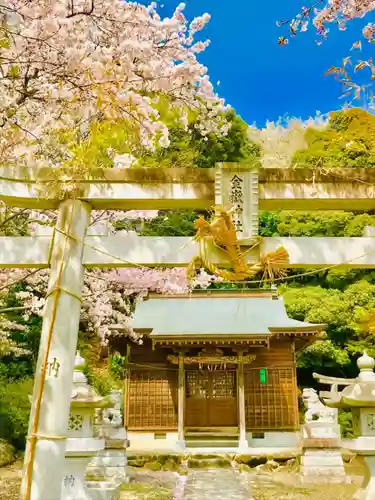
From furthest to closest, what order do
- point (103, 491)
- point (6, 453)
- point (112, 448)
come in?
1. point (6, 453)
2. point (112, 448)
3. point (103, 491)

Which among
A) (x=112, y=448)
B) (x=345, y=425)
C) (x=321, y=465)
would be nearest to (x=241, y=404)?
(x=321, y=465)

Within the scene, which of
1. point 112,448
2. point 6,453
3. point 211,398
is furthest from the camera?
point 211,398

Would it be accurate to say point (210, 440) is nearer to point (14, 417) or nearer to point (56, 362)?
point (14, 417)

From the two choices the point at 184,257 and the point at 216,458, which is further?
the point at 216,458

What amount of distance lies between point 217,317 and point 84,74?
38.7 feet

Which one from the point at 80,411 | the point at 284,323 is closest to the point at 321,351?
the point at 284,323

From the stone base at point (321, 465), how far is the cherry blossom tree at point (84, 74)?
8635 mm

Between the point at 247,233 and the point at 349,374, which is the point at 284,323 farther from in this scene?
the point at 247,233

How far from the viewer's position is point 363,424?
7.29m

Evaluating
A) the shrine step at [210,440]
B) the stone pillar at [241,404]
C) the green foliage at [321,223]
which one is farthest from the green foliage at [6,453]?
the green foliage at [321,223]

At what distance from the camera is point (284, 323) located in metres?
15.0

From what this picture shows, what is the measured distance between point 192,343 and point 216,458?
3.10 m

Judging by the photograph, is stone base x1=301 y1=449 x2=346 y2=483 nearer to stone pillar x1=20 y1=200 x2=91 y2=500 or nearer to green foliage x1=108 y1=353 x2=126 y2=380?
stone pillar x1=20 y1=200 x2=91 y2=500

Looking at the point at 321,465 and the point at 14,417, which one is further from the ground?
the point at 14,417
